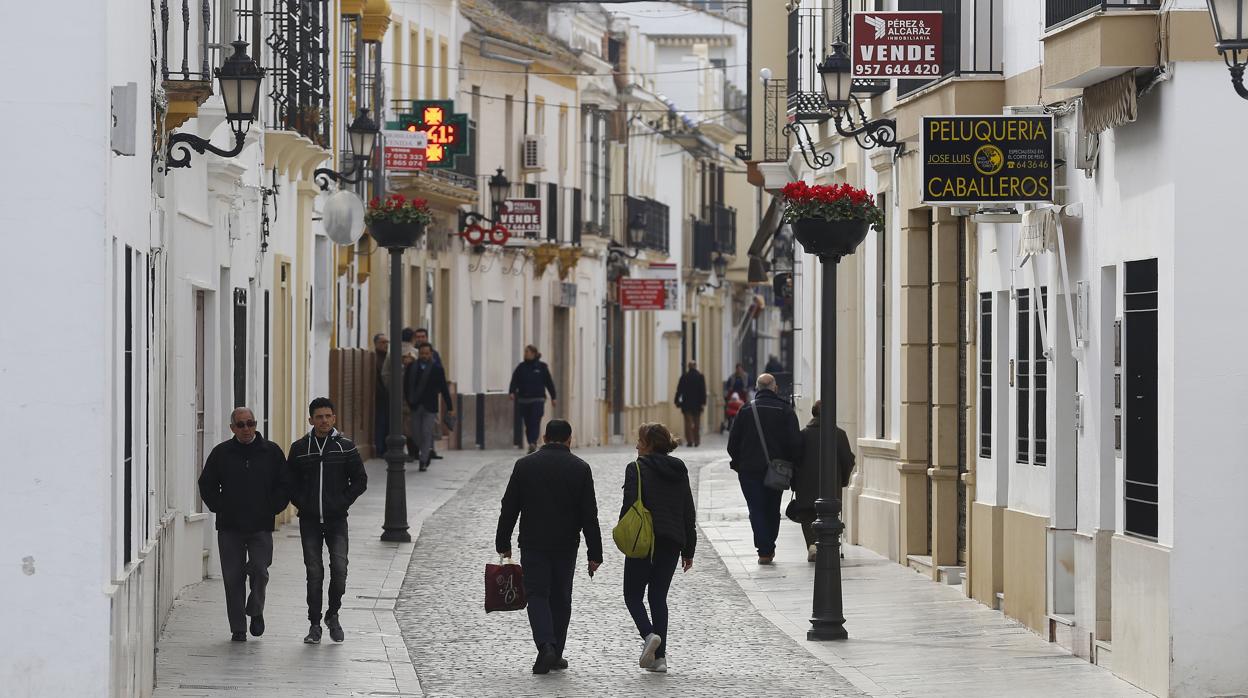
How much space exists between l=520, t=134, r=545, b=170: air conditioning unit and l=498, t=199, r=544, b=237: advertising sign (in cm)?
502

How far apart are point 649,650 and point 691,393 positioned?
3541cm

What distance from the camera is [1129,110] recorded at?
13.4 m

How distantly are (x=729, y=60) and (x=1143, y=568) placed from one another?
62.8 metres

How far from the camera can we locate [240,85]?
16562 mm

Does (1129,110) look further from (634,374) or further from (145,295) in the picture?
(634,374)

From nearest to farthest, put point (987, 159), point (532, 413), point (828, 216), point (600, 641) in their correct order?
point (987, 159) < point (600, 641) < point (828, 216) < point (532, 413)

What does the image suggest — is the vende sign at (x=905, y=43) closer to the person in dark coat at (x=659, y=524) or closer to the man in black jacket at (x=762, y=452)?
the man in black jacket at (x=762, y=452)

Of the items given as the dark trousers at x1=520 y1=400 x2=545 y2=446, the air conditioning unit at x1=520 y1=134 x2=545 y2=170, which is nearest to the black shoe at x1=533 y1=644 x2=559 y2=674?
the dark trousers at x1=520 y1=400 x2=545 y2=446

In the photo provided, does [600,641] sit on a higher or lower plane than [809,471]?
lower

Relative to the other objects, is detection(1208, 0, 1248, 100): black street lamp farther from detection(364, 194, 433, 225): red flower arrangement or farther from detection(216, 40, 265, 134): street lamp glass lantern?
detection(364, 194, 433, 225): red flower arrangement

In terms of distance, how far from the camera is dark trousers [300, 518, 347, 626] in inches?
602

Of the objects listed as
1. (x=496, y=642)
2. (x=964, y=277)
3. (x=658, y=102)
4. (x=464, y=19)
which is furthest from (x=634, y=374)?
(x=496, y=642)

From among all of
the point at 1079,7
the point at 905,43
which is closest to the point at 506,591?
the point at 1079,7

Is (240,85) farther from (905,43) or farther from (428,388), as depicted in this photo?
(428,388)
